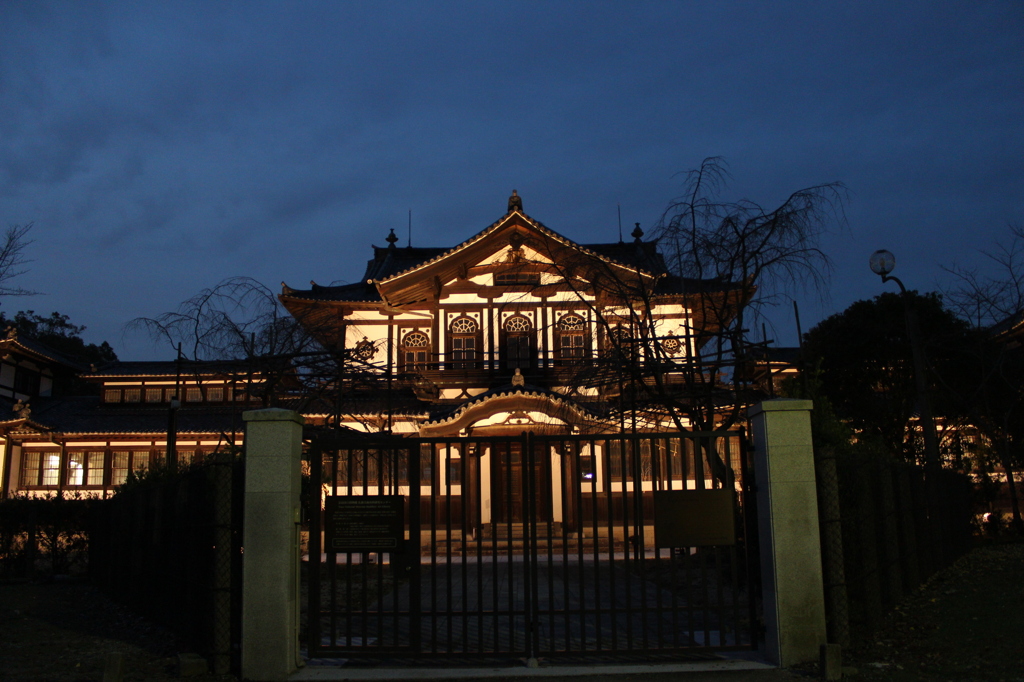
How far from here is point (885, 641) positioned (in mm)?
8539

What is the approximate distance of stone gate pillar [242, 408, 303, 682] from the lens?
7.82 metres

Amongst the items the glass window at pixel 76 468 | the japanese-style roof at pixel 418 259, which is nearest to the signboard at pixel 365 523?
the japanese-style roof at pixel 418 259

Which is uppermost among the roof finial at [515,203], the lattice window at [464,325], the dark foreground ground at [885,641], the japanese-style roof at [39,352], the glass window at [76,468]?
the roof finial at [515,203]

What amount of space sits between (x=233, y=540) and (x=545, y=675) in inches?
134

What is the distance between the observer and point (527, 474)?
831 cm

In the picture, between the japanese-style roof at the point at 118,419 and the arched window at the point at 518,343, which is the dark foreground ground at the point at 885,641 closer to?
the arched window at the point at 518,343

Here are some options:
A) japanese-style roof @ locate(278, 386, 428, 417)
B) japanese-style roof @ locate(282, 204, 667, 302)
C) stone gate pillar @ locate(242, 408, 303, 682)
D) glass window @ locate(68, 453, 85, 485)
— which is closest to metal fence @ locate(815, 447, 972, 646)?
stone gate pillar @ locate(242, 408, 303, 682)

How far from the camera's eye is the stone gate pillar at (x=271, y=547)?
25.7 feet

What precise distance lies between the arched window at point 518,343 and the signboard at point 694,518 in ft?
65.1

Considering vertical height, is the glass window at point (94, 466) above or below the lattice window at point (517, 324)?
below

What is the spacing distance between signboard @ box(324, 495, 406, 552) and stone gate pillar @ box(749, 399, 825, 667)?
374 centimetres

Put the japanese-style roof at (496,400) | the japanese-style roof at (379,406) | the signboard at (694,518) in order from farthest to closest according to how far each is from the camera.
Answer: the japanese-style roof at (379,406) < the japanese-style roof at (496,400) < the signboard at (694,518)

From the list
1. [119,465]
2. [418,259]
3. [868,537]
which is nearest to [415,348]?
[418,259]

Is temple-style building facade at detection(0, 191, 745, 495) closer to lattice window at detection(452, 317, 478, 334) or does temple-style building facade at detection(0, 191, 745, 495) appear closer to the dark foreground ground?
lattice window at detection(452, 317, 478, 334)
